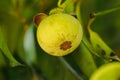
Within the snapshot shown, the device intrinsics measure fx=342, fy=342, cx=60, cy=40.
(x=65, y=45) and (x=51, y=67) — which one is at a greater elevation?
(x=65, y=45)

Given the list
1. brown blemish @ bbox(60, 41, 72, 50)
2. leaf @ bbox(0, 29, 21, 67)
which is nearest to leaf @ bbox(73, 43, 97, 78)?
brown blemish @ bbox(60, 41, 72, 50)

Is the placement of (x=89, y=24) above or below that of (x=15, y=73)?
above

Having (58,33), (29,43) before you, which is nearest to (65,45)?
(58,33)

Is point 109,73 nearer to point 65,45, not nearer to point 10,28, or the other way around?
point 65,45

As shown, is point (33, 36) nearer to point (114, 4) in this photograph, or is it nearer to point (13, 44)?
point (13, 44)

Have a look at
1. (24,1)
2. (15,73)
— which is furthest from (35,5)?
(15,73)

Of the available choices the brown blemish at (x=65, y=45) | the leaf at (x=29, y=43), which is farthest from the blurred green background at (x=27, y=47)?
the brown blemish at (x=65, y=45)

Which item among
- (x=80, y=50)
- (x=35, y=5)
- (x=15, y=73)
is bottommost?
(x=15, y=73)
